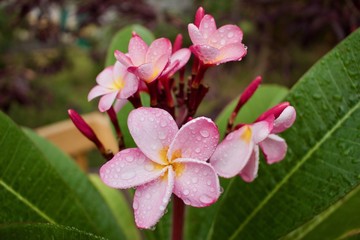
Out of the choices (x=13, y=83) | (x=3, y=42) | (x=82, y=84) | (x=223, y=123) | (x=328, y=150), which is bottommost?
(x=82, y=84)

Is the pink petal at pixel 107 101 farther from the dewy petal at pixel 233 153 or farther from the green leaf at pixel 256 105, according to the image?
the green leaf at pixel 256 105

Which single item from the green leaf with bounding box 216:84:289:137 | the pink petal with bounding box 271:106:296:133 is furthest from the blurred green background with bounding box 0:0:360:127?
the pink petal with bounding box 271:106:296:133

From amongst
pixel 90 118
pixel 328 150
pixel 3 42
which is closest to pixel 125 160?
pixel 328 150

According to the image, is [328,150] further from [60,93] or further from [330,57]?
[60,93]

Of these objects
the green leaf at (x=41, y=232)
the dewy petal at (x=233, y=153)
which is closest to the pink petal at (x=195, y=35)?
the dewy petal at (x=233, y=153)

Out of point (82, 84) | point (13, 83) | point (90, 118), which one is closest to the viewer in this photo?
point (90, 118)

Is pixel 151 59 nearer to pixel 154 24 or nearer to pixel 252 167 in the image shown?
pixel 252 167

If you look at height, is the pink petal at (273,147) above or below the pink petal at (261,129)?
below
